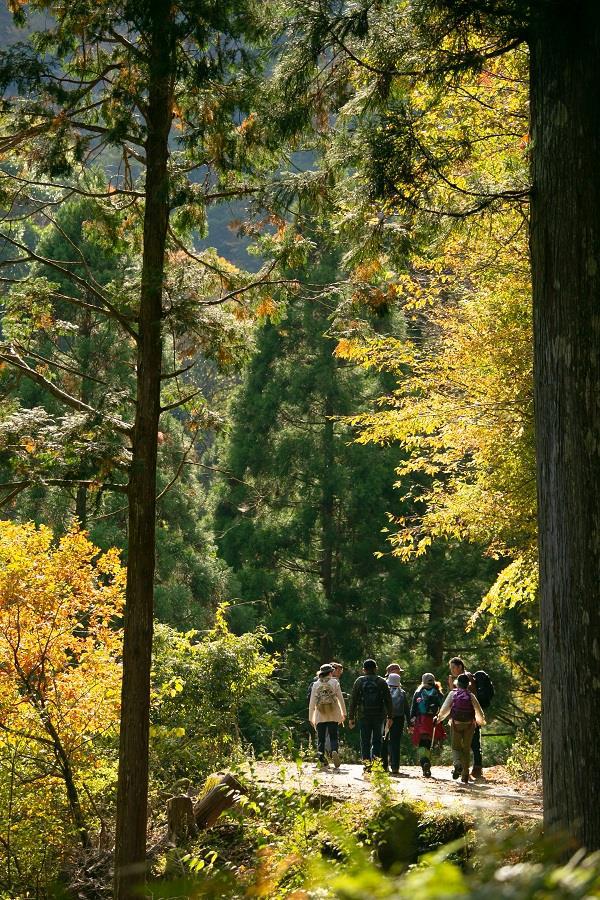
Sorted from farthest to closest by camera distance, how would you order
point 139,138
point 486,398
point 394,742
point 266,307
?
point 394,742, point 486,398, point 266,307, point 139,138

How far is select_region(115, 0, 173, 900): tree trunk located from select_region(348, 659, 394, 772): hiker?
14.5ft

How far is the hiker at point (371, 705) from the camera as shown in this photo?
41.7 ft

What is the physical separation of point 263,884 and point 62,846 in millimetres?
8730

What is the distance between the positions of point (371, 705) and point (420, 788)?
1.85 m

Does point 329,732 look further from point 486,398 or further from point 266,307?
point 266,307

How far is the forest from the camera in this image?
5582mm

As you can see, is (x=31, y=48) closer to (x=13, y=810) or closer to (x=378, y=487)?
(x=13, y=810)

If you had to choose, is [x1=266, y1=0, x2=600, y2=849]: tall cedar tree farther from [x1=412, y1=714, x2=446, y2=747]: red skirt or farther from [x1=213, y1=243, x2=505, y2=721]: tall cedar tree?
[x1=213, y1=243, x2=505, y2=721]: tall cedar tree

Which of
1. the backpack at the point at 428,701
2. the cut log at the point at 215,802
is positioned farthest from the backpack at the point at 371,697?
the cut log at the point at 215,802

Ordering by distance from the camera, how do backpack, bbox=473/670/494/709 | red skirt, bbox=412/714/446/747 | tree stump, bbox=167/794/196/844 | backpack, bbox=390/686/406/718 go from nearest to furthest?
tree stump, bbox=167/794/196/844
red skirt, bbox=412/714/446/747
backpack, bbox=390/686/406/718
backpack, bbox=473/670/494/709

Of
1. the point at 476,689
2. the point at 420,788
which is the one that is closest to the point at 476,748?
the point at 476,689

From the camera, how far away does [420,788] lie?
1103 cm

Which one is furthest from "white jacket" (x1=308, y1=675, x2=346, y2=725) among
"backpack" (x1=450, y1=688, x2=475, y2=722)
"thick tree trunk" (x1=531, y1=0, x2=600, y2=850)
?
"thick tree trunk" (x1=531, y1=0, x2=600, y2=850)

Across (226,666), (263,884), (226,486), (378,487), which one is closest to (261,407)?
(226,486)
